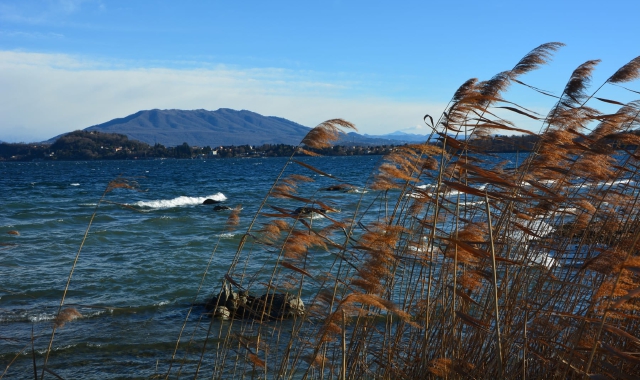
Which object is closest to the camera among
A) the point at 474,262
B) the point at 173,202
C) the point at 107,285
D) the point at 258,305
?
the point at 474,262

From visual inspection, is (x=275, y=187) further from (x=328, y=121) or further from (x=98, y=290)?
(x=98, y=290)

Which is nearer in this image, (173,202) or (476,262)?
(476,262)

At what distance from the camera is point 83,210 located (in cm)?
2514

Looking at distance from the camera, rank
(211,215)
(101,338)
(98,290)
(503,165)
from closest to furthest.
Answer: (503,165), (101,338), (98,290), (211,215)

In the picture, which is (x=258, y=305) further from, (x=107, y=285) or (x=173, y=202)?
(x=173, y=202)

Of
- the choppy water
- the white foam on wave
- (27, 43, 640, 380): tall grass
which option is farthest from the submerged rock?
the white foam on wave

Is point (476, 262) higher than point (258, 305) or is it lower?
higher

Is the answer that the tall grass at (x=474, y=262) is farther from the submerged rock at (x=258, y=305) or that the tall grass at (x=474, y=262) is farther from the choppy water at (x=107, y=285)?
the choppy water at (x=107, y=285)

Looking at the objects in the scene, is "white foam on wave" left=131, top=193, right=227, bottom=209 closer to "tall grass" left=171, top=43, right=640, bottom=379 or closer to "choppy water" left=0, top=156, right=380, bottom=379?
"choppy water" left=0, top=156, right=380, bottom=379

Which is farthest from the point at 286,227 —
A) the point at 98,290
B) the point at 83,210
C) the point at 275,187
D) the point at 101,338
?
the point at 83,210

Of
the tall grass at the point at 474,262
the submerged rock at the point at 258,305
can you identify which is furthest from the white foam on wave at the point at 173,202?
the tall grass at the point at 474,262

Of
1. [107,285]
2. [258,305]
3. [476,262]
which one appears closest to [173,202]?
[107,285]

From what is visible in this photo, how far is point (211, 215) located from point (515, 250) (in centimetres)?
2048

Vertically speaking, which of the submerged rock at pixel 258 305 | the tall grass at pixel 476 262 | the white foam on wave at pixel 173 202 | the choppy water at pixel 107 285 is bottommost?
the white foam on wave at pixel 173 202
